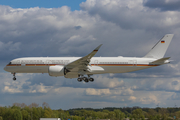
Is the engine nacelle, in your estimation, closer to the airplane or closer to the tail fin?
the airplane

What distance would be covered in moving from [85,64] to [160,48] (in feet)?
57.2

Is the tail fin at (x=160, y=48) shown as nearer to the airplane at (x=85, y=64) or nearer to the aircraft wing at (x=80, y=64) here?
the airplane at (x=85, y=64)

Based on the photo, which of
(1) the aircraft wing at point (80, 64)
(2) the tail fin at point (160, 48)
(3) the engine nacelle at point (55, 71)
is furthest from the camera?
(2) the tail fin at point (160, 48)

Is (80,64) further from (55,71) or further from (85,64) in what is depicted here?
(55,71)

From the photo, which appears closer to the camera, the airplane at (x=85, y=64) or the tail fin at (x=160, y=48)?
the airplane at (x=85, y=64)

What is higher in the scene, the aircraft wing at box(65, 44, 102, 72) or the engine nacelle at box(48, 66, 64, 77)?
the aircraft wing at box(65, 44, 102, 72)

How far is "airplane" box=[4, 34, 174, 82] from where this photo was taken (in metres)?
53.5

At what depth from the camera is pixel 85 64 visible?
53594 mm

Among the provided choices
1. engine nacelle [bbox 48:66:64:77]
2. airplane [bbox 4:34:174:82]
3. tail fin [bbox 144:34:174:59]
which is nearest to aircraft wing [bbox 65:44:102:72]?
airplane [bbox 4:34:174:82]

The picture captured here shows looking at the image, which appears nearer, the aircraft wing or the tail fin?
the aircraft wing

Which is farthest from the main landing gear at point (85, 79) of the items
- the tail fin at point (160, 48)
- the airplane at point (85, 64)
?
the tail fin at point (160, 48)

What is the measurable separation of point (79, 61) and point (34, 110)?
2263 inches

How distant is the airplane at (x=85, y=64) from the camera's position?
176 ft

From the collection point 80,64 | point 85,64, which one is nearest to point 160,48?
point 85,64
